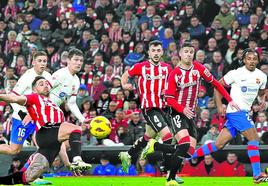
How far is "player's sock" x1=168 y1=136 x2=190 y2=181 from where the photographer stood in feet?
45.4

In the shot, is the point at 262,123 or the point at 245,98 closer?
the point at 245,98

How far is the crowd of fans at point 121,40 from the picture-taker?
800 inches

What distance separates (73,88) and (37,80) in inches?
70.6

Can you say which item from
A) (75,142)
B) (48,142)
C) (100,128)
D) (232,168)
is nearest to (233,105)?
(100,128)

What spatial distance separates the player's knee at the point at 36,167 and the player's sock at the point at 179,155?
198 centimetres

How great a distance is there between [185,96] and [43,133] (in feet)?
8.56

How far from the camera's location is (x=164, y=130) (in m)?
15.1

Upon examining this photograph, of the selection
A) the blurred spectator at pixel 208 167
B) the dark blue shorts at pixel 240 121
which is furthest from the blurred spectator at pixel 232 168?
the dark blue shorts at pixel 240 121

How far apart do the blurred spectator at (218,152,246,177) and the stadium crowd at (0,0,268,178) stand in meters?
1.03

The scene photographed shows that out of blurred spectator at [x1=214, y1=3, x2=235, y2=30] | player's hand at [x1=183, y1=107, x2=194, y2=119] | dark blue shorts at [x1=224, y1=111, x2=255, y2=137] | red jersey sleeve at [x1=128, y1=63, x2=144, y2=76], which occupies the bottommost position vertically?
dark blue shorts at [x1=224, y1=111, x2=255, y2=137]

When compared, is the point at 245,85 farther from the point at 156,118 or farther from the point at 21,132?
the point at 21,132

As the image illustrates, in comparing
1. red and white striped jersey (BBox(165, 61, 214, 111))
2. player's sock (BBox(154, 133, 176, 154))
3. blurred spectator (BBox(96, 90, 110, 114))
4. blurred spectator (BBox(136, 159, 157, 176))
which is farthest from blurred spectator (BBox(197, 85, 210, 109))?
red and white striped jersey (BBox(165, 61, 214, 111))

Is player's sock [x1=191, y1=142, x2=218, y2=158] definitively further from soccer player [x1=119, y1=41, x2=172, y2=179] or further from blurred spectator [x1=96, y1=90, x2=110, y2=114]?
blurred spectator [x1=96, y1=90, x2=110, y2=114]

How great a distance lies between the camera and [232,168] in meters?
18.5
